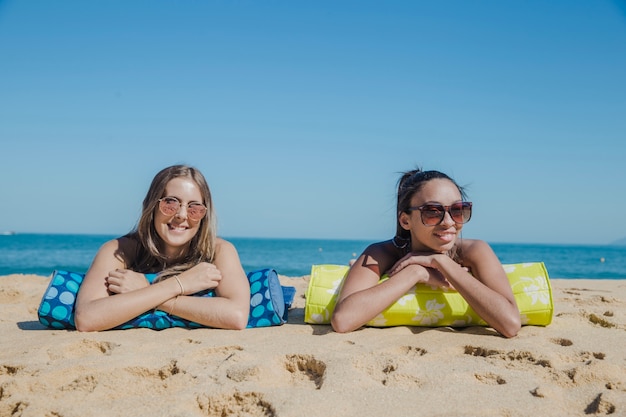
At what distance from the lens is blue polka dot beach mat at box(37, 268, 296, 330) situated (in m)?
4.04

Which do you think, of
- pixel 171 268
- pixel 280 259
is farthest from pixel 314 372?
pixel 280 259

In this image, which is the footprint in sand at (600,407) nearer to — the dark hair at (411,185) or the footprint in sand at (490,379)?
the footprint in sand at (490,379)

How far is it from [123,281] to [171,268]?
0.41 m

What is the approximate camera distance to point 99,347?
11.5 ft

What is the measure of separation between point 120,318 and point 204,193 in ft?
3.89

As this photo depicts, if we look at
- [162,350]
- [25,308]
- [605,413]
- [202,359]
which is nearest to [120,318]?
[162,350]

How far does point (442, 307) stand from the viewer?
403 cm

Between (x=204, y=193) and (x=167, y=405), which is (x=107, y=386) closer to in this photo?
(x=167, y=405)

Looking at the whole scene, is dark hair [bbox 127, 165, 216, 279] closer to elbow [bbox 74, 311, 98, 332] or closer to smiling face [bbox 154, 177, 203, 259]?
smiling face [bbox 154, 177, 203, 259]

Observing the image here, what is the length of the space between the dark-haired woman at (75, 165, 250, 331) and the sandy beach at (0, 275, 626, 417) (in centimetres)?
17

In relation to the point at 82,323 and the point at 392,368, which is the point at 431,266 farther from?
the point at 82,323

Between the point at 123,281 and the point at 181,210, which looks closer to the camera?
the point at 123,281

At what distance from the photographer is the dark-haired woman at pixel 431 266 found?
3.68 m

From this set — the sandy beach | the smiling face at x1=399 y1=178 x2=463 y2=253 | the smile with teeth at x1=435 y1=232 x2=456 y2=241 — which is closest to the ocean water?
the smiling face at x1=399 y1=178 x2=463 y2=253
